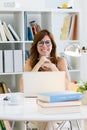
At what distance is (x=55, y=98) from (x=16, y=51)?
2.24 meters

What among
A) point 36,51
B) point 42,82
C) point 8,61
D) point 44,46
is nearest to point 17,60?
point 8,61

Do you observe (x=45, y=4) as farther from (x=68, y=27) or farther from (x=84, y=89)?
(x=84, y=89)

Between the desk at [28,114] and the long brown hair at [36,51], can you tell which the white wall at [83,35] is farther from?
the desk at [28,114]

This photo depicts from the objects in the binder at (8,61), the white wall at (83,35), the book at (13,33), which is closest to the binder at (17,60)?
the binder at (8,61)

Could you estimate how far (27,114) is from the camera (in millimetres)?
1951

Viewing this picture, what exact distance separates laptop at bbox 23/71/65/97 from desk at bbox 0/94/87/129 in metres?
0.21

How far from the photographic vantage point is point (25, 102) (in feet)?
7.91

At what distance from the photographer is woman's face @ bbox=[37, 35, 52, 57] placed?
3.36 meters

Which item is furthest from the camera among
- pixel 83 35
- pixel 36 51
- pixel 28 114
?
pixel 83 35

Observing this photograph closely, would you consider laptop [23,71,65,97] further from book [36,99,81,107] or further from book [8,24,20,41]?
book [8,24,20,41]

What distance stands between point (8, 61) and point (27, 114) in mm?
2247

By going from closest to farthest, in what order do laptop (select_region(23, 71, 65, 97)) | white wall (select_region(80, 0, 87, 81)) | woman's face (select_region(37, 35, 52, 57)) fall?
laptop (select_region(23, 71, 65, 97)) < woman's face (select_region(37, 35, 52, 57)) < white wall (select_region(80, 0, 87, 81))

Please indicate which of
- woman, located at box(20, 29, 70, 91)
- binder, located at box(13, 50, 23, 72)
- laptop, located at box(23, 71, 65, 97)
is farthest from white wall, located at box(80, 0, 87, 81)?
laptop, located at box(23, 71, 65, 97)

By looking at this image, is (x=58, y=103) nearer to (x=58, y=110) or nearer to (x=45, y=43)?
(x=58, y=110)
